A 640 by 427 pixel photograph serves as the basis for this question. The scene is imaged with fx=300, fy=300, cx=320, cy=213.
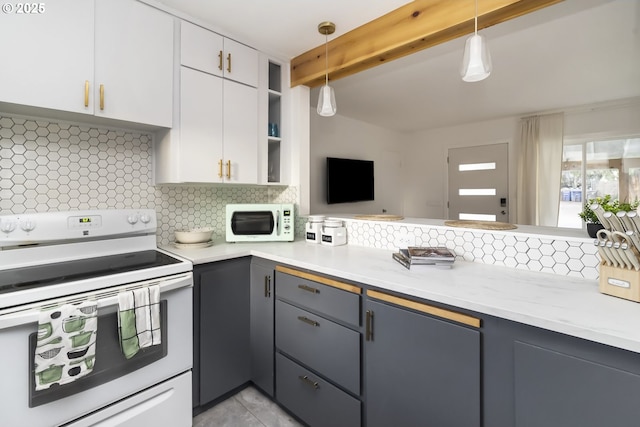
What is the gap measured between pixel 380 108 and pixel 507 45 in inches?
71.9

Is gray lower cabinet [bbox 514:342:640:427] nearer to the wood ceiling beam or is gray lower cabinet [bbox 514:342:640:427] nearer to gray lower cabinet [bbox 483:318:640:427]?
gray lower cabinet [bbox 483:318:640:427]

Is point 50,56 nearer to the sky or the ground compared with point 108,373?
nearer to the sky

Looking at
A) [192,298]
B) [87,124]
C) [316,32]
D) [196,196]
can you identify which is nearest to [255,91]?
[316,32]

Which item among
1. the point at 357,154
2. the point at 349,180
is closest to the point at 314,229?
the point at 349,180

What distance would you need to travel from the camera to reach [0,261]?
4.51 feet

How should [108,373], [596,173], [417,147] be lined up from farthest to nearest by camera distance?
1. [417,147]
2. [596,173]
3. [108,373]

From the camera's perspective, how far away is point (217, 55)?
6.56ft

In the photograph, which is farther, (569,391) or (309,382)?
(309,382)

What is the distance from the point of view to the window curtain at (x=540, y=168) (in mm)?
4387

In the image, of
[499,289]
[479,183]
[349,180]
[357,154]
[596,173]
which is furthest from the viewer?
[479,183]

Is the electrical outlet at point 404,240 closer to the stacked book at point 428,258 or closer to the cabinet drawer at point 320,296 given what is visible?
the stacked book at point 428,258

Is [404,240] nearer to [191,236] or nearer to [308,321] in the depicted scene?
[308,321]

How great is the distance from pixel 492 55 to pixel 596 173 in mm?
2991

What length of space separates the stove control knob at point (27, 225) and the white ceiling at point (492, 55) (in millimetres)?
1399
